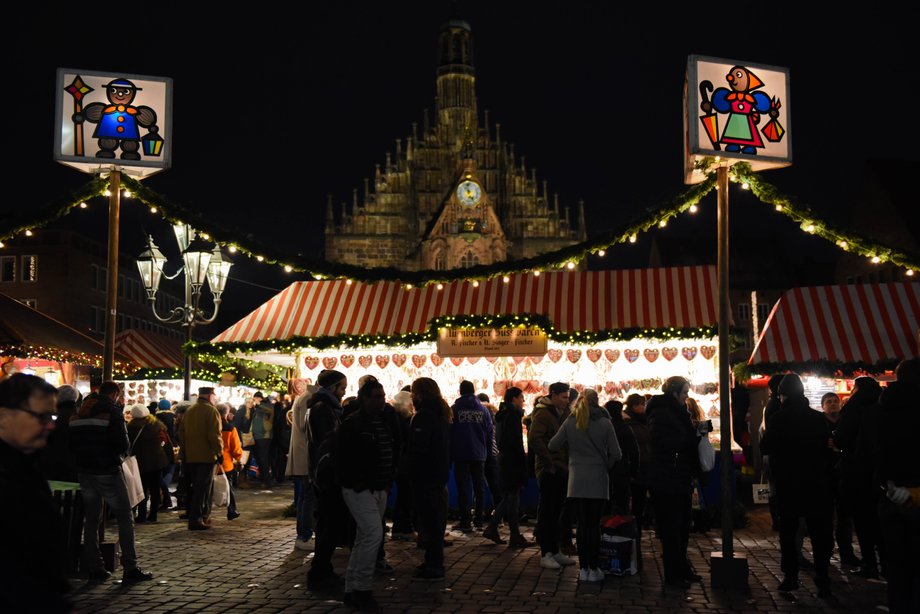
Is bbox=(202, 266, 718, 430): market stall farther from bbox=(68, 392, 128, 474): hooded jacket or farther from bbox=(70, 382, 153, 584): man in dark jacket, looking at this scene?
bbox=(68, 392, 128, 474): hooded jacket

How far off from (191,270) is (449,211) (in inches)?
1744

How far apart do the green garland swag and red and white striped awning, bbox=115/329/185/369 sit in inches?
610

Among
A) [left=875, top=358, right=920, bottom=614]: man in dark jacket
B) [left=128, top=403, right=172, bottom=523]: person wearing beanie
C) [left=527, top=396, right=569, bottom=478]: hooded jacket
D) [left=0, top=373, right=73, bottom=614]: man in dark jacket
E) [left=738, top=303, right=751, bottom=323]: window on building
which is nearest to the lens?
[left=0, top=373, right=73, bottom=614]: man in dark jacket

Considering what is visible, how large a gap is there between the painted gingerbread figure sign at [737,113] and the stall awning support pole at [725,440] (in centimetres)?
33

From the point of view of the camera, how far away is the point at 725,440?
8.20 m

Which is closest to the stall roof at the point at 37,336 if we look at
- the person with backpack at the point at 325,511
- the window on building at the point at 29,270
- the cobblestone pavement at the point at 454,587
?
the cobblestone pavement at the point at 454,587

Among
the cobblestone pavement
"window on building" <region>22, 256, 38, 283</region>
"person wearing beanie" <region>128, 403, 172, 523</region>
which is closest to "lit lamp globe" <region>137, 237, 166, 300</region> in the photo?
"person wearing beanie" <region>128, 403, 172, 523</region>

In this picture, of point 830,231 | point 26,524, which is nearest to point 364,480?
point 26,524

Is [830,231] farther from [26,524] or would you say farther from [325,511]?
[26,524]

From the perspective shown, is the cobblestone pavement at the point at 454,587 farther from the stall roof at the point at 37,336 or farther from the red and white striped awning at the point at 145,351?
the red and white striped awning at the point at 145,351

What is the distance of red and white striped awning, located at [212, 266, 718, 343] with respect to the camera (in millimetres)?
14891

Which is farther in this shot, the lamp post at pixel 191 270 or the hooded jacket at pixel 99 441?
the lamp post at pixel 191 270

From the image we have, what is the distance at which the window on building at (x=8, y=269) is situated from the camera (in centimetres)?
4944

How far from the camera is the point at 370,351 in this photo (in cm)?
1597
